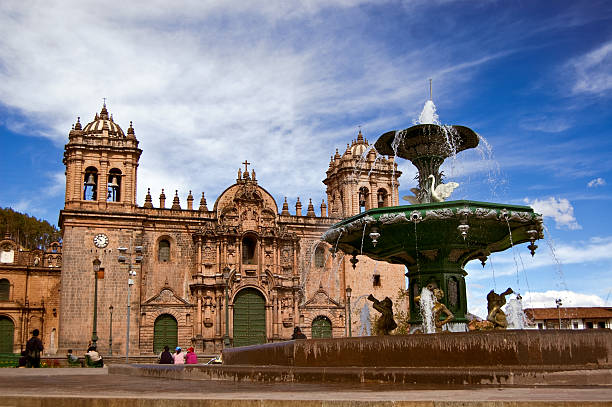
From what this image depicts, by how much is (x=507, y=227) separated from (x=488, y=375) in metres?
5.36

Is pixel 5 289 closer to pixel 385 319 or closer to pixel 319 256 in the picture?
pixel 319 256

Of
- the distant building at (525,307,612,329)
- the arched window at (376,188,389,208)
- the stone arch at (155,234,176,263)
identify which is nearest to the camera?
the stone arch at (155,234,176,263)

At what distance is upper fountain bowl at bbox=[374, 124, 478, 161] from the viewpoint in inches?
482

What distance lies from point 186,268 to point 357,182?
1102 centimetres

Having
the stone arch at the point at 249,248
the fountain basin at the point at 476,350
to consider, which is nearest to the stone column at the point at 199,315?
the stone arch at the point at 249,248

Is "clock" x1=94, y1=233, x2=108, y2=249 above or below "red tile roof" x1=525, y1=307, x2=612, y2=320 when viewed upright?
above

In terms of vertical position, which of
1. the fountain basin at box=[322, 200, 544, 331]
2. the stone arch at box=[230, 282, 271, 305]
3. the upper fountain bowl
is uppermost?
the upper fountain bowl

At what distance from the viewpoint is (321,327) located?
34844mm

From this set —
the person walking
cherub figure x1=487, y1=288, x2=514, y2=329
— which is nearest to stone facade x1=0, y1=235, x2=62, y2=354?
the person walking

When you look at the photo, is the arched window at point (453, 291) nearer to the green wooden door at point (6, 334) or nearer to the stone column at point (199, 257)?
the stone column at point (199, 257)

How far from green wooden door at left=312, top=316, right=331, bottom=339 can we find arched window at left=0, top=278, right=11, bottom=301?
18.0 m

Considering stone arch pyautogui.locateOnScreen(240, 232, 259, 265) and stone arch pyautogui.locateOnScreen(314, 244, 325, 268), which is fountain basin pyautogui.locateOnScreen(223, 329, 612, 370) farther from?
stone arch pyautogui.locateOnScreen(314, 244, 325, 268)

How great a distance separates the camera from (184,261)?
33312 mm

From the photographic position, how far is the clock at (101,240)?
103 ft
